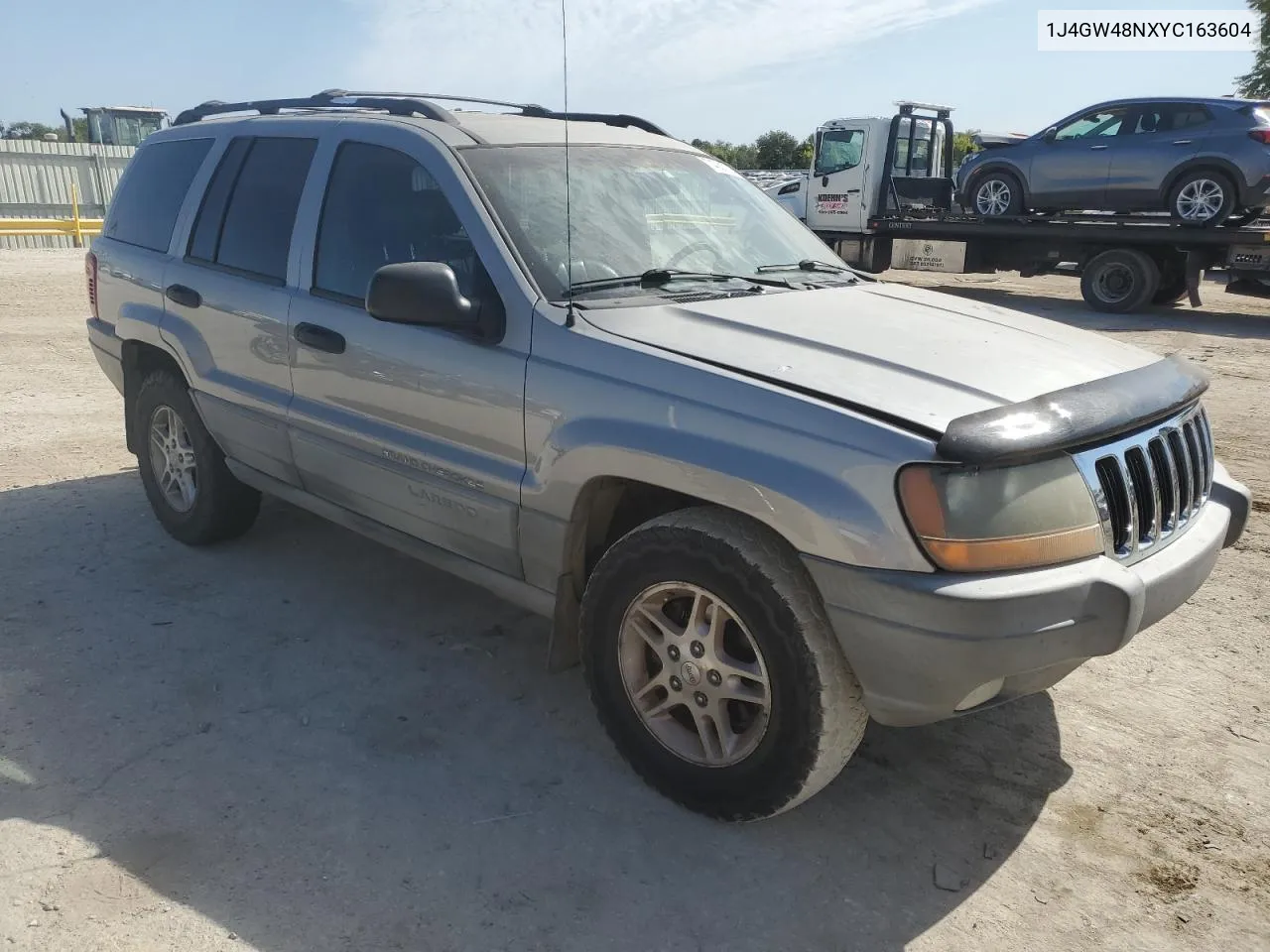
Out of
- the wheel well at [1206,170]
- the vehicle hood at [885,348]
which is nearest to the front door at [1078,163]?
the wheel well at [1206,170]

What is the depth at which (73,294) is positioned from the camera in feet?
47.2

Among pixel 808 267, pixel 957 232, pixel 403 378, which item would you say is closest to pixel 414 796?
pixel 403 378

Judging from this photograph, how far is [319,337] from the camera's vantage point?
377 cm

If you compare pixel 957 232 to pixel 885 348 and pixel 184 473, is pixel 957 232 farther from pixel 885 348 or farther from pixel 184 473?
pixel 885 348

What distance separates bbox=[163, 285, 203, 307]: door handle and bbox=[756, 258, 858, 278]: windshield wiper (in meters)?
2.41

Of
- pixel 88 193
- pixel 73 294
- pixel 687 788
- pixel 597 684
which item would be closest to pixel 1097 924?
pixel 687 788

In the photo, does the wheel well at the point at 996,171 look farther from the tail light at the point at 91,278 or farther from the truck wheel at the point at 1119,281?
the tail light at the point at 91,278

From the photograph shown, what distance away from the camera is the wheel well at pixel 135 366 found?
492 cm

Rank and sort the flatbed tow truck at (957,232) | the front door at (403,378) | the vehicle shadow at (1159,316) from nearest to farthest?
the front door at (403,378), the vehicle shadow at (1159,316), the flatbed tow truck at (957,232)

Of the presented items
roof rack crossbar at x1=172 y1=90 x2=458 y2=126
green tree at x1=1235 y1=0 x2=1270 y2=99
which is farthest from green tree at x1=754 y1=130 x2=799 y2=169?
roof rack crossbar at x1=172 y1=90 x2=458 y2=126

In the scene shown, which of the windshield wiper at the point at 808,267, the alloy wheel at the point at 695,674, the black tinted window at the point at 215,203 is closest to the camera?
the alloy wheel at the point at 695,674

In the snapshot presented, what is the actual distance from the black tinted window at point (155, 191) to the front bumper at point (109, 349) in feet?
1.50

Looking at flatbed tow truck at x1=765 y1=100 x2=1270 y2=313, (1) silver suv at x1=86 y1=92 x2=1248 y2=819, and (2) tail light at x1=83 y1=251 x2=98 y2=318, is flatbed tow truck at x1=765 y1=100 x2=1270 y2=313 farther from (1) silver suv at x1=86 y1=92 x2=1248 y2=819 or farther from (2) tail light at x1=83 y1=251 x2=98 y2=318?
(2) tail light at x1=83 y1=251 x2=98 y2=318

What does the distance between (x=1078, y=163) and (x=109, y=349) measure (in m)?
13.6
